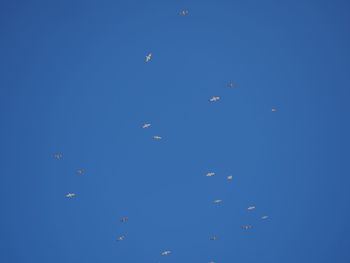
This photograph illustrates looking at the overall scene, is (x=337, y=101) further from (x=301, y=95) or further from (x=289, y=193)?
(x=289, y=193)

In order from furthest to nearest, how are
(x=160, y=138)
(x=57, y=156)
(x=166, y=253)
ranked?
(x=166, y=253)
(x=160, y=138)
(x=57, y=156)

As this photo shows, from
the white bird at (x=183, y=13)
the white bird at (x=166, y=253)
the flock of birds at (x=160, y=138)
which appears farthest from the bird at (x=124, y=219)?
the white bird at (x=183, y=13)

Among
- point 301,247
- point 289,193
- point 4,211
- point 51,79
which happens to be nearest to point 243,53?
point 289,193

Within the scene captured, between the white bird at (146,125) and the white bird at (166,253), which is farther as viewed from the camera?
the white bird at (166,253)

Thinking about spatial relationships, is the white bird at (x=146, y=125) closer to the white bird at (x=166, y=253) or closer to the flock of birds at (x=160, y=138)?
the flock of birds at (x=160, y=138)

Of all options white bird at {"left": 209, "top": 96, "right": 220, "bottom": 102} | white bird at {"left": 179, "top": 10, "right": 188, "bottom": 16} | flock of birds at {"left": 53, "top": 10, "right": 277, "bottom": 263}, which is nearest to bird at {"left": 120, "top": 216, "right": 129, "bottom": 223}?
flock of birds at {"left": 53, "top": 10, "right": 277, "bottom": 263}

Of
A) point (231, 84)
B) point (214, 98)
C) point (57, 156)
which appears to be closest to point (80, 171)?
point (57, 156)

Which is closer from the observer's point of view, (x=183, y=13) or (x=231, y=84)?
(x=183, y=13)

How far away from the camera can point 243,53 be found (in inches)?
71.6

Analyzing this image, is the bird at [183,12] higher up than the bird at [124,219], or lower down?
higher up

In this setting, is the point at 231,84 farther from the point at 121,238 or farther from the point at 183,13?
the point at 121,238

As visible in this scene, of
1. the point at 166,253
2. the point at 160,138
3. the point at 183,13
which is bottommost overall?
the point at 166,253

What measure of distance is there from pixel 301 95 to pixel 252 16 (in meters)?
0.57

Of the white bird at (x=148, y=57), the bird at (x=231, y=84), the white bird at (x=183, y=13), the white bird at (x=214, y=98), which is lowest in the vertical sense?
the white bird at (x=214, y=98)
